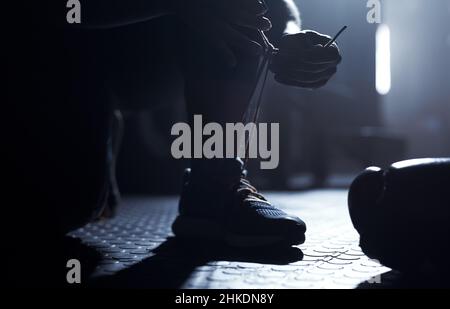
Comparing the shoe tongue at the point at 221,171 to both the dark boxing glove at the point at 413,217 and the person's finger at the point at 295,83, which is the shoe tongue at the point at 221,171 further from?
the dark boxing glove at the point at 413,217

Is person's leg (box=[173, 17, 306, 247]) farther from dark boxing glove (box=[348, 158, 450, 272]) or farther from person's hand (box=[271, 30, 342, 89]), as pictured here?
dark boxing glove (box=[348, 158, 450, 272])

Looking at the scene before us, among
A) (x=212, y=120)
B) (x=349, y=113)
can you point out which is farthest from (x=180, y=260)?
(x=349, y=113)

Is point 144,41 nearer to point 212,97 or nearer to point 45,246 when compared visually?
point 212,97

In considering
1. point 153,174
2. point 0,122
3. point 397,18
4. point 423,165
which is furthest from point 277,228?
point 397,18

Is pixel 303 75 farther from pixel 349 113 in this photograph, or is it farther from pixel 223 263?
pixel 349 113

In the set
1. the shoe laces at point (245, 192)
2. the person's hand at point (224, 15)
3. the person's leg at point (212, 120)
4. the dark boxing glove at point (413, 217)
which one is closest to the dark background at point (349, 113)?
the person's leg at point (212, 120)

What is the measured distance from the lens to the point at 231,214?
84 cm

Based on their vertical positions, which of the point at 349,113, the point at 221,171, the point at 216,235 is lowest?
the point at 216,235

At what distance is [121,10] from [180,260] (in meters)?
0.38

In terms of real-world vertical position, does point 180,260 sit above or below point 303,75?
below

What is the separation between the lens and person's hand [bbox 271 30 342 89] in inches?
29.7

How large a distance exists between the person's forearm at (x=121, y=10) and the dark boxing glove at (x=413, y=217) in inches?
15.5

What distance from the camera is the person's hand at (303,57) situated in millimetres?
753

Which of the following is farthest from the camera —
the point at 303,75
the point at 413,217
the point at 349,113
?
the point at 349,113
